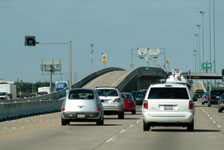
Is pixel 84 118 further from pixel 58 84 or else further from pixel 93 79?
pixel 58 84

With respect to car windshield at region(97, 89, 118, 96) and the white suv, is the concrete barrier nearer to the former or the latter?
car windshield at region(97, 89, 118, 96)

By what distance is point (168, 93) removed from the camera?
22.9m

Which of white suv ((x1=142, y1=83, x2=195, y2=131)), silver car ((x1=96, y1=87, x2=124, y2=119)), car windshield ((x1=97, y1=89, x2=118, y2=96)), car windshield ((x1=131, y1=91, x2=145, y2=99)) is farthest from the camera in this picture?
car windshield ((x1=131, y1=91, x2=145, y2=99))

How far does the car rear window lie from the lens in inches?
894

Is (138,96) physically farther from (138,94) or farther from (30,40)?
(30,40)

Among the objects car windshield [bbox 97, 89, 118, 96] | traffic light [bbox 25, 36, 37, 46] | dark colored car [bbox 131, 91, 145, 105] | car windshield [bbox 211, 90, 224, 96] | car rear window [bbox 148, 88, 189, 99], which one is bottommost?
dark colored car [bbox 131, 91, 145, 105]

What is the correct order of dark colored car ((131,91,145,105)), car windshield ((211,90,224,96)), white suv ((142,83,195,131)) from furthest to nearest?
dark colored car ((131,91,145,105)), car windshield ((211,90,224,96)), white suv ((142,83,195,131))

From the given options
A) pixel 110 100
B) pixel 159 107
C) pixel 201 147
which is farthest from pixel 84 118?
pixel 201 147

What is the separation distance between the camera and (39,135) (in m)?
21.2

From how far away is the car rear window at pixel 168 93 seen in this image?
22.7 meters

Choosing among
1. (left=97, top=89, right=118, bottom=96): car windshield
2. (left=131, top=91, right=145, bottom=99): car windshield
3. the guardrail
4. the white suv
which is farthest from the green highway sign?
the white suv

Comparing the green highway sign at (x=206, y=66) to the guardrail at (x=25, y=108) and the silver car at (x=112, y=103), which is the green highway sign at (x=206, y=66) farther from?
the silver car at (x=112, y=103)

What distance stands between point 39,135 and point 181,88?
18.1 feet

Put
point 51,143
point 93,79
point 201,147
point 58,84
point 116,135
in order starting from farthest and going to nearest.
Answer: point 58,84
point 93,79
point 116,135
point 51,143
point 201,147
